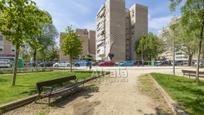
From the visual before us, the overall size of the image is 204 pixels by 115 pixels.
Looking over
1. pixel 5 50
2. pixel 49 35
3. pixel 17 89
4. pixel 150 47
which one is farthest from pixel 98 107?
pixel 150 47

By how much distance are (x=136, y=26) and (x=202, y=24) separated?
80.6 metres

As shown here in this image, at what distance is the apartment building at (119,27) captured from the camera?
82312mm

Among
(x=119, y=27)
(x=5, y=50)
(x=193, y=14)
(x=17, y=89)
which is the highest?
(x=119, y=27)

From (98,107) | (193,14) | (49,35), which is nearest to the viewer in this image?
(98,107)

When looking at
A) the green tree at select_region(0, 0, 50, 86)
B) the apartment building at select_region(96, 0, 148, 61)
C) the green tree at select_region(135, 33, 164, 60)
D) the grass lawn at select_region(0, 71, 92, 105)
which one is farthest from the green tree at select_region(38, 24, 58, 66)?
the green tree at select_region(0, 0, 50, 86)

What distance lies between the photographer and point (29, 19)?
11.3 meters

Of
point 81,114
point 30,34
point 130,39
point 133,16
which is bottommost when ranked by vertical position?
point 81,114

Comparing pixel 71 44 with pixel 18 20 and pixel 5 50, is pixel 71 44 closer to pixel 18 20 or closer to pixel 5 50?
pixel 18 20

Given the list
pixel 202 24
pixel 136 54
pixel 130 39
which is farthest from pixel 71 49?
pixel 130 39

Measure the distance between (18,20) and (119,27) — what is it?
75.1 metres

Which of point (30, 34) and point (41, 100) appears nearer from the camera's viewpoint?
point (41, 100)

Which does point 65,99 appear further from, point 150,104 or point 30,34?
point 30,34

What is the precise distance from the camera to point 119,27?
84.4 metres

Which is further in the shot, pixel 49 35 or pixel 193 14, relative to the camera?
pixel 49 35
